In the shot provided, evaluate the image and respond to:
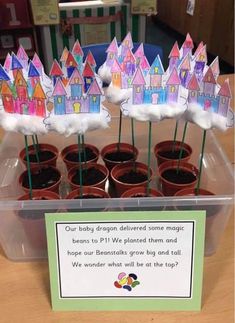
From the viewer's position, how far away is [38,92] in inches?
25.3

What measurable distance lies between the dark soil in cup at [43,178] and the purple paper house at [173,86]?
349 millimetres

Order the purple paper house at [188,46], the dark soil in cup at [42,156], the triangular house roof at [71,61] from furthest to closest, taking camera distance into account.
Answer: the dark soil in cup at [42,156] → the purple paper house at [188,46] → the triangular house roof at [71,61]

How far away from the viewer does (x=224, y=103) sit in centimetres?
64

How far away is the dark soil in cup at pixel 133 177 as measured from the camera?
864mm

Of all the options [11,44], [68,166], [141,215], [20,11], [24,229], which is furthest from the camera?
[11,44]

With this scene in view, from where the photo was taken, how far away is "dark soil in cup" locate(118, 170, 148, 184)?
2.83 ft

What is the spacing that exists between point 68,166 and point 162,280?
44 centimetres

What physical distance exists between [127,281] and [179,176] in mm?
329

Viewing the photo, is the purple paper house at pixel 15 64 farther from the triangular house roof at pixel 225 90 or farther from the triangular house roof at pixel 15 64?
the triangular house roof at pixel 225 90

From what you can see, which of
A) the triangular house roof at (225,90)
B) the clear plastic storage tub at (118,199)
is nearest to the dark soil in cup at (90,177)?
the clear plastic storage tub at (118,199)

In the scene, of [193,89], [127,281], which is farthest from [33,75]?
[127,281]

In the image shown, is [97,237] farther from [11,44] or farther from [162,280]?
[11,44]

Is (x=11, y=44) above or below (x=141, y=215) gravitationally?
below

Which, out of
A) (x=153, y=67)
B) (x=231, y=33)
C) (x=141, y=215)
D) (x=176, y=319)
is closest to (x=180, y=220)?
(x=141, y=215)
